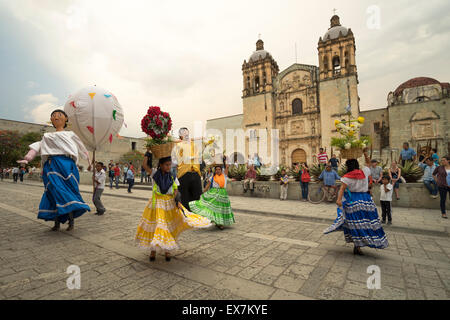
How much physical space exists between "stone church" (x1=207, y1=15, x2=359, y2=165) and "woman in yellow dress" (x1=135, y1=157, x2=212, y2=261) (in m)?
28.8

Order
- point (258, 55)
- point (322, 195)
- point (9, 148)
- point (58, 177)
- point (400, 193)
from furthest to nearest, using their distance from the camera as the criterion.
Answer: point (258, 55) → point (9, 148) → point (322, 195) → point (400, 193) → point (58, 177)

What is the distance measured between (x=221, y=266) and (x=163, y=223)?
3.39 feet

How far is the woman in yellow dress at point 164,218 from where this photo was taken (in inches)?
123

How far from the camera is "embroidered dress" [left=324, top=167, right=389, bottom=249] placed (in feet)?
12.1

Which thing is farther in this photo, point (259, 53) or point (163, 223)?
point (259, 53)

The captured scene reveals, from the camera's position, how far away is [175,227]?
11.0 feet

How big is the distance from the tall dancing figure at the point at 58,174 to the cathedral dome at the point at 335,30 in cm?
3583

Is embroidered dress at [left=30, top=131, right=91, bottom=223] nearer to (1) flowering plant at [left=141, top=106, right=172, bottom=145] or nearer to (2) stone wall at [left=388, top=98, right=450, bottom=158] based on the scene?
(1) flowering plant at [left=141, top=106, right=172, bottom=145]

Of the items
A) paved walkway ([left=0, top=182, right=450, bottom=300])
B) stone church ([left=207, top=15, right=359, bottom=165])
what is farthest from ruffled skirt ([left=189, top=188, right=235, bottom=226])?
stone church ([left=207, top=15, right=359, bottom=165])

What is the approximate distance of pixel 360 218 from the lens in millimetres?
3781

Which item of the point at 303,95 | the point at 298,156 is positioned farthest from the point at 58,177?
the point at 303,95

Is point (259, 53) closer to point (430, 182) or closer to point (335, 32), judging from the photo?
point (335, 32)
